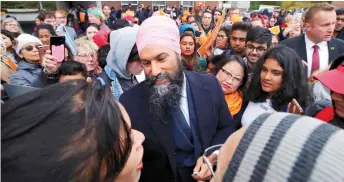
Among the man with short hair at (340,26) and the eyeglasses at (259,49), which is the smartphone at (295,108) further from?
the man with short hair at (340,26)

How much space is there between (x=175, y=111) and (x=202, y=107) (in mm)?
178

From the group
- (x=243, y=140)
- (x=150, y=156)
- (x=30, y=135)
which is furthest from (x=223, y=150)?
(x=150, y=156)

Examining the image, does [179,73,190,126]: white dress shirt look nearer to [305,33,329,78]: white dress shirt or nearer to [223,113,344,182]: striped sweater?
[223,113,344,182]: striped sweater

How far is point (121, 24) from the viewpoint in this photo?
17.5 feet

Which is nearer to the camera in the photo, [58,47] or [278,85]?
[278,85]

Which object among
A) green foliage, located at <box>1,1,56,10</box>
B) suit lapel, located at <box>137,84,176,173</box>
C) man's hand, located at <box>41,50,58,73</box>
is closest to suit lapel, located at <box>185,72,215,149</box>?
suit lapel, located at <box>137,84,176,173</box>

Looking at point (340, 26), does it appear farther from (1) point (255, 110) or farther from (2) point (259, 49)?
(1) point (255, 110)

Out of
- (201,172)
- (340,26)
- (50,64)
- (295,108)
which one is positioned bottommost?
(201,172)

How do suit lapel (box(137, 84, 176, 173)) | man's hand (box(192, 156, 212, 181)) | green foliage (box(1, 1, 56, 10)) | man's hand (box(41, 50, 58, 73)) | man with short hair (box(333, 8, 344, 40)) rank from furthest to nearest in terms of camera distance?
green foliage (box(1, 1, 56, 10))
man with short hair (box(333, 8, 344, 40))
man's hand (box(41, 50, 58, 73))
suit lapel (box(137, 84, 176, 173))
man's hand (box(192, 156, 212, 181))

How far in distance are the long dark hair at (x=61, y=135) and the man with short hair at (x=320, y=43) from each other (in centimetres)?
276

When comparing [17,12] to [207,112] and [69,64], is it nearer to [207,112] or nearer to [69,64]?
[69,64]

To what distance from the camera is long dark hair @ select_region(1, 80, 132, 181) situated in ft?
1.70

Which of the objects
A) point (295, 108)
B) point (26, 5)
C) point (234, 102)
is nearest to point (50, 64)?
point (234, 102)

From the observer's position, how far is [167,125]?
4.88 ft
